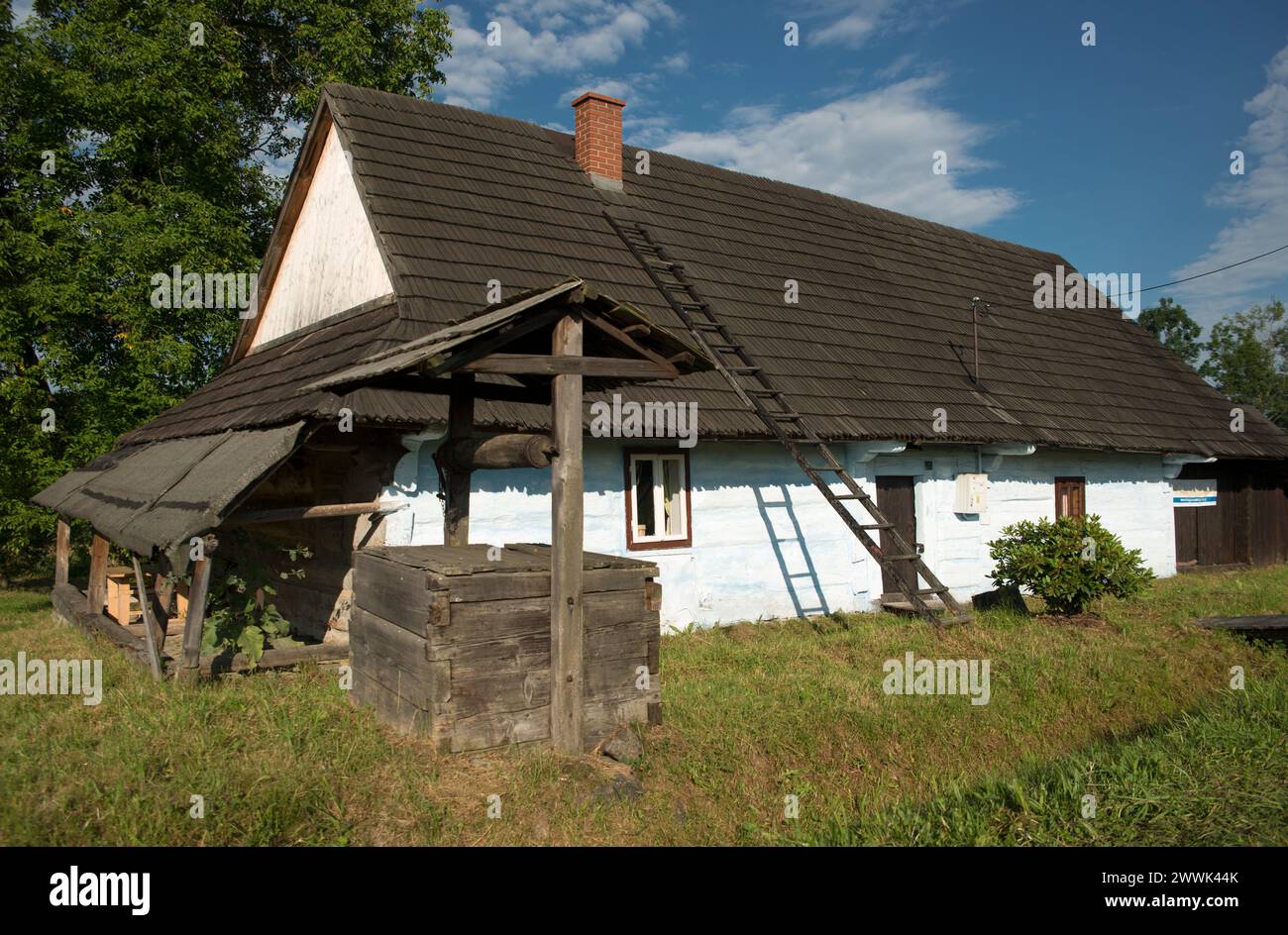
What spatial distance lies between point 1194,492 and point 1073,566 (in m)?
9.34

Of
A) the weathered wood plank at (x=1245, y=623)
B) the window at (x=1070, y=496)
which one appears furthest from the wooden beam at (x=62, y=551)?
the window at (x=1070, y=496)

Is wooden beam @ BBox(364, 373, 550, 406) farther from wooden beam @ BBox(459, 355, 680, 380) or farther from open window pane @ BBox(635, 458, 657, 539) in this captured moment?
Result: open window pane @ BBox(635, 458, 657, 539)

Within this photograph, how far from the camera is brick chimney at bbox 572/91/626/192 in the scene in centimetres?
1305

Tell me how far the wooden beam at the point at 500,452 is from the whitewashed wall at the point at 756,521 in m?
2.30

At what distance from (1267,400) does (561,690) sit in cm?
5529

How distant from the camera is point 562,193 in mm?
12273

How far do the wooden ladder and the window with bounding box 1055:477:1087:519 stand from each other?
11.3 feet

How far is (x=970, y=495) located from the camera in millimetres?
12391

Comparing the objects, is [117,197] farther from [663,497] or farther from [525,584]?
[525,584]

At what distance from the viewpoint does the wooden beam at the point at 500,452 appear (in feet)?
17.3

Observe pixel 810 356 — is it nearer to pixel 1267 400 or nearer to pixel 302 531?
pixel 302 531

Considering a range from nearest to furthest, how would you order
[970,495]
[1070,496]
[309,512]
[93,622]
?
[309,512], [93,622], [970,495], [1070,496]

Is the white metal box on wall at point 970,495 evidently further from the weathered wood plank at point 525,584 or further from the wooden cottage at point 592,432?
the weathered wood plank at point 525,584

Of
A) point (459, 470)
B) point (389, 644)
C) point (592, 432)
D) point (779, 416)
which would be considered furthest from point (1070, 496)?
point (389, 644)
